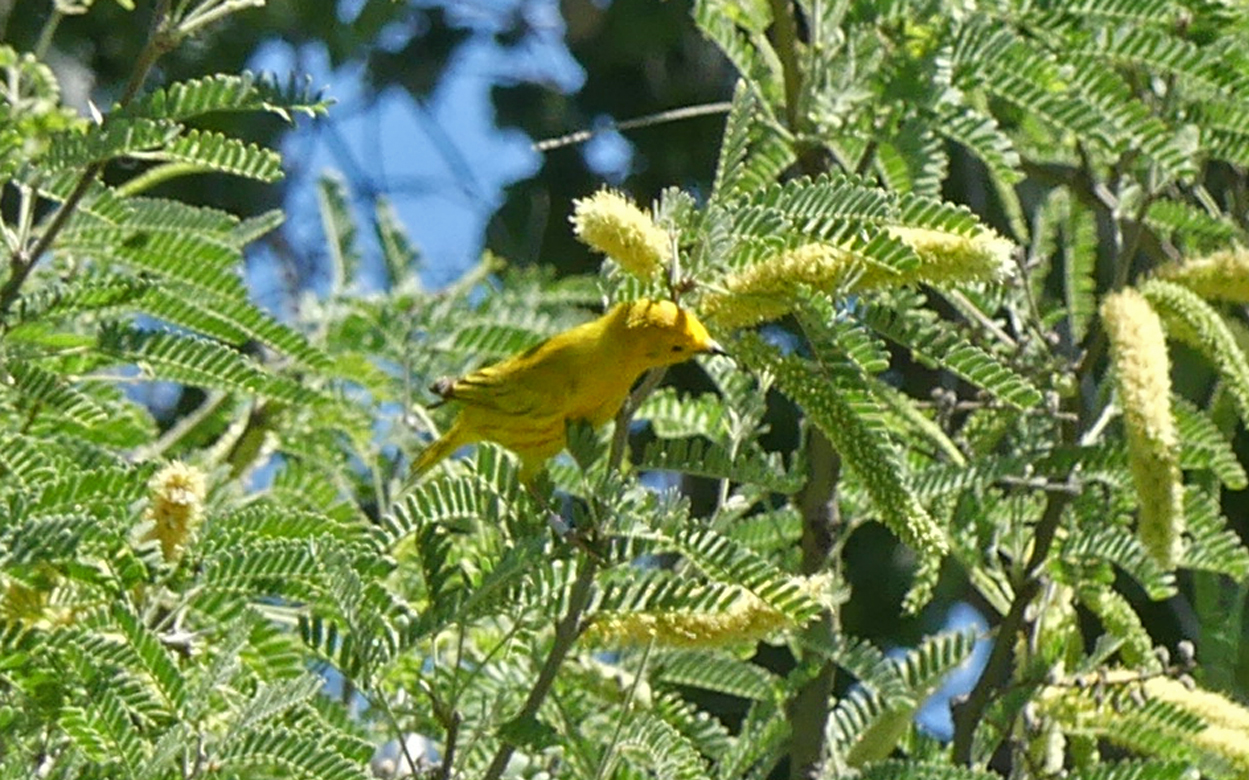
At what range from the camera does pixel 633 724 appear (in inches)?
76.1

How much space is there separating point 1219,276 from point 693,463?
76 centimetres

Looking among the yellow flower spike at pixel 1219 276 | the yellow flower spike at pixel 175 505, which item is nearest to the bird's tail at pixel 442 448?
the yellow flower spike at pixel 175 505

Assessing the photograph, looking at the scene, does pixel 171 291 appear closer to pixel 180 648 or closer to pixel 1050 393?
pixel 180 648

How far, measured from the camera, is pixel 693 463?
1.85 m

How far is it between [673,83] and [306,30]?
1152 millimetres

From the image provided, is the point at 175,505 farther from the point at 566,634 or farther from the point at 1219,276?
the point at 1219,276

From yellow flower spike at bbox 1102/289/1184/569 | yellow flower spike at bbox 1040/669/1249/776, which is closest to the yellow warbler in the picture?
yellow flower spike at bbox 1102/289/1184/569

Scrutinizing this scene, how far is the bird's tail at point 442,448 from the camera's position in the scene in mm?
2096

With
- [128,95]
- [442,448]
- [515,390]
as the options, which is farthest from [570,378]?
[128,95]

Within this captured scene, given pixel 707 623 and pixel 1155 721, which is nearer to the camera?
pixel 707 623

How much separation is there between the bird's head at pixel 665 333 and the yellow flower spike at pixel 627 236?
4 centimetres

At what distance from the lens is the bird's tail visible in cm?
210

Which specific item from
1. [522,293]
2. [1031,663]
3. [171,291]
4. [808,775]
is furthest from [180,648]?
[522,293]

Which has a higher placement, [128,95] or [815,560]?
[128,95]
